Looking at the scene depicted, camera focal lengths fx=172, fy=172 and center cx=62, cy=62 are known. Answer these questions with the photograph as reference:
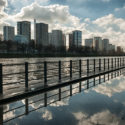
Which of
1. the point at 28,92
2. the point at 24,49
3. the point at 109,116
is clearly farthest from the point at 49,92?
the point at 24,49

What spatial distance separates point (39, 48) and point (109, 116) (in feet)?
519

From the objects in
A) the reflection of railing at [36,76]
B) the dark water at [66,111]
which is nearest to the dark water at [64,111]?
the dark water at [66,111]

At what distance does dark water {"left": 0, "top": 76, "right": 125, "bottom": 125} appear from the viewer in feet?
18.7

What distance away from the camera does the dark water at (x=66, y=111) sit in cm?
570

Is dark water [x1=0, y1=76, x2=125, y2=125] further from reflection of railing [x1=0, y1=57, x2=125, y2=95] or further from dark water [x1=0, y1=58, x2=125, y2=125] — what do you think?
reflection of railing [x1=0, y1=57, x2=125, y2=95]

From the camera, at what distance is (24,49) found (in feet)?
521

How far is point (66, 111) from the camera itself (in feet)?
22.4

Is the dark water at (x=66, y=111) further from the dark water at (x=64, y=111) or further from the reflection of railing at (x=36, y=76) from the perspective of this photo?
the reflection of railing at (x=36, y=76)

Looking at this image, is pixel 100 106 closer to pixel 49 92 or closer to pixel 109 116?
pixel 109 116

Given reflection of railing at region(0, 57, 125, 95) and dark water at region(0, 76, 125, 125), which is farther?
reflection of railing at region(0, 57, 125, 95)

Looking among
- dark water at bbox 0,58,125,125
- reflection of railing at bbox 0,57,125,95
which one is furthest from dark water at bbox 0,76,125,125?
reflection of railing at bbox 0,57,125,95

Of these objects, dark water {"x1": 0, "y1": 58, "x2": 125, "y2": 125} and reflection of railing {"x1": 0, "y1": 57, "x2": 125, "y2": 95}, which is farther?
reflection of railing {"x1": 0, "y1": 57, "x2": 125, "y2": 95}

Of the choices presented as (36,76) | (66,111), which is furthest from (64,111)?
(36,76)

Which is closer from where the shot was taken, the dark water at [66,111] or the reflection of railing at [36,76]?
the dark water at [66,111]
